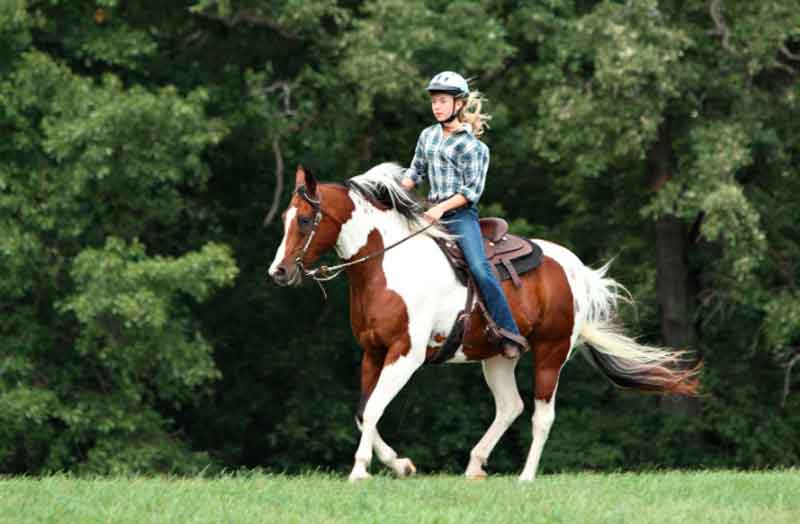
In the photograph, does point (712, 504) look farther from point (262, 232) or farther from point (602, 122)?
point (262, 232)

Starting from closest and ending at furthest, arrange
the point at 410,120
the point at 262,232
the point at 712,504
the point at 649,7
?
the point at 712,504 → the point at 649,7 → the point at 410,120 → the point at 262,232

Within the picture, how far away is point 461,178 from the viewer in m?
11.0

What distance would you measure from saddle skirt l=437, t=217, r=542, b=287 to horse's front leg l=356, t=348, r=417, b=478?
0.86 m

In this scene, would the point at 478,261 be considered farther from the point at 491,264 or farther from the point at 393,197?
the point at 393,197

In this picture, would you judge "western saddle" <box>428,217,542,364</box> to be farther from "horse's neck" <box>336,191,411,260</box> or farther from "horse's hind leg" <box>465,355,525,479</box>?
"horse's hind leg" <box>465,355,525,479</box>

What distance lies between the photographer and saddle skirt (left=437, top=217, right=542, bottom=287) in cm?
1134

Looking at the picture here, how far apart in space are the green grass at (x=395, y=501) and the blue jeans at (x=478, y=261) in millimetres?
1198

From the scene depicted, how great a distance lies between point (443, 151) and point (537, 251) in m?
1.30

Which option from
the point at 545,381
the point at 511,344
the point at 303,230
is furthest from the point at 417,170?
the point at 545,381

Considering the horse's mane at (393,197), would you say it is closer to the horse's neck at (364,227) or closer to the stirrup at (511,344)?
the horse's neck at (364,227)

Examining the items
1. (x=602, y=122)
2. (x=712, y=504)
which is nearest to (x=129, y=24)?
(x=602, y=122)

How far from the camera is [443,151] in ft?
35.9

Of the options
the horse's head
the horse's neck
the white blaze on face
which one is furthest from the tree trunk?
the white blaze on face

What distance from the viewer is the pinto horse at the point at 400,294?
34.3 feet
